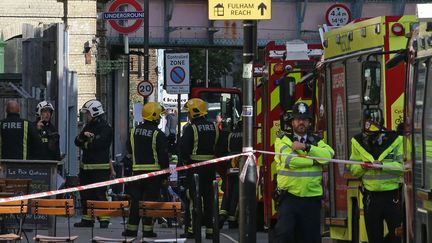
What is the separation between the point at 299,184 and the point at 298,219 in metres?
0.41

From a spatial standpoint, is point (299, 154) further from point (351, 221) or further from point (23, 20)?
point (23, 20)

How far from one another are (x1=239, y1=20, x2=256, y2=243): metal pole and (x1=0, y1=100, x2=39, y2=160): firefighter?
3755mm

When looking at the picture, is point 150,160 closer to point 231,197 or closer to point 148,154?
point 148,154

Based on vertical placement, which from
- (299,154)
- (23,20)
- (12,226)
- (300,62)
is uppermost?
Result: (23,20)

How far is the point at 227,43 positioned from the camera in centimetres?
3422

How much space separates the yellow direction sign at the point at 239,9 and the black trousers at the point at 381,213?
105 inches

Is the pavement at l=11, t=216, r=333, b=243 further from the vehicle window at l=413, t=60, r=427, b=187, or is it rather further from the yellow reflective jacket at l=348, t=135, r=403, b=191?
the vehicle window at l=413, t=60, r=427, b=187

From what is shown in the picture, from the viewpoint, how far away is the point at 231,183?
754 inches

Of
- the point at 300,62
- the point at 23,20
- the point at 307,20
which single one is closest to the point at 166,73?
the point at 23,20

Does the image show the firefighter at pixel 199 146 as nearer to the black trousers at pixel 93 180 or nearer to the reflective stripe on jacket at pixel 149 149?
the reflective stripe on jacket at pixel 149 149

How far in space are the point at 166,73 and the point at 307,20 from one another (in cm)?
1047

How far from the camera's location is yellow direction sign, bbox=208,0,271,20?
13.4 meters

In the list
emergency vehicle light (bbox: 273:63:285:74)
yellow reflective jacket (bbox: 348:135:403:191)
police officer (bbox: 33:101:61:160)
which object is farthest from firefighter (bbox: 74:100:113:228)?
yellow reflective jacket (bbox: 348:135:403:191)

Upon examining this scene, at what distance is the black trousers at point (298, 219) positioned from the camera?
12.2 meters
